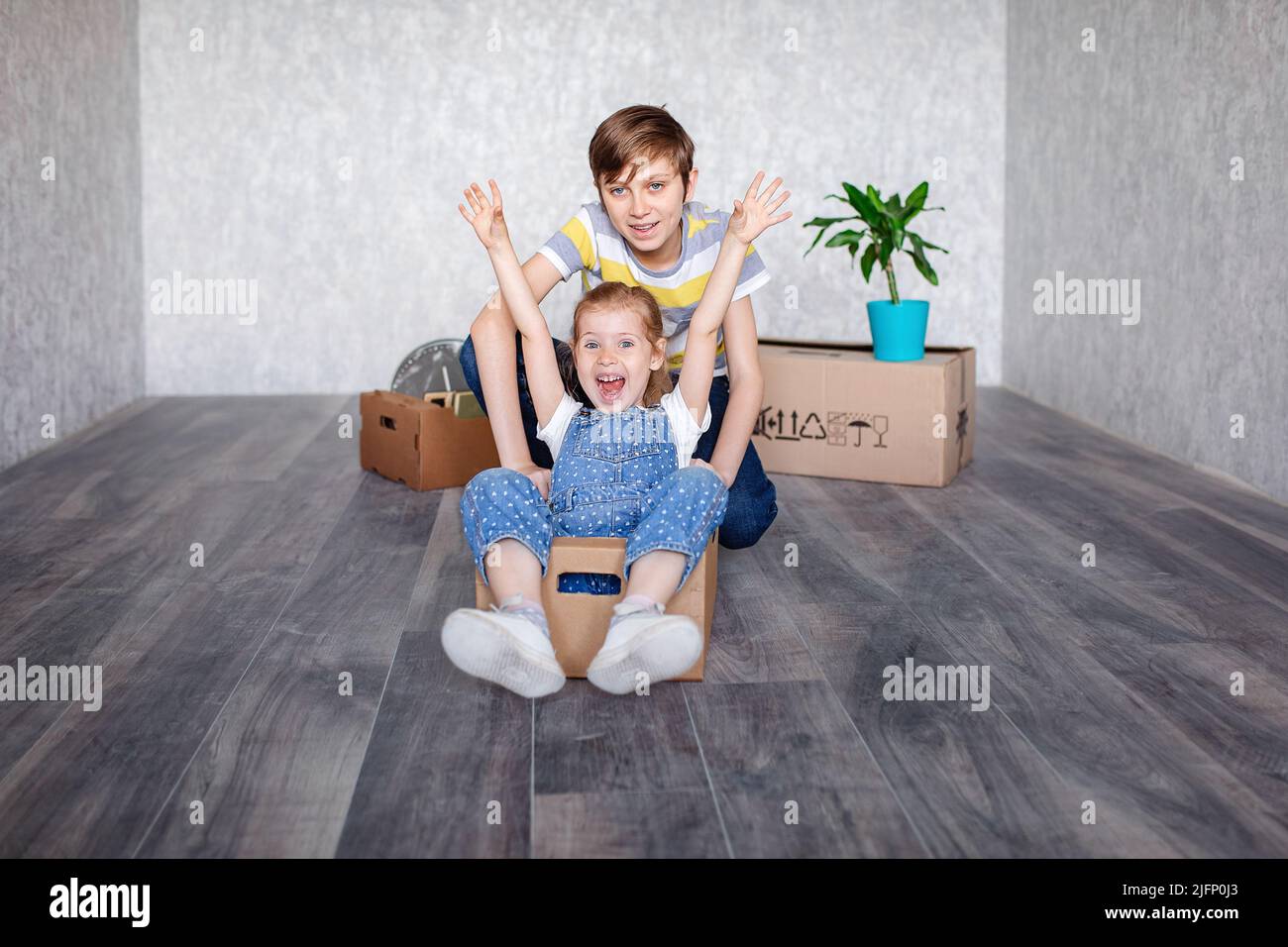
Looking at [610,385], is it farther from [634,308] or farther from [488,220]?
[488,220]

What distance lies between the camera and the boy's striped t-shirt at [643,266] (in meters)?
2.31

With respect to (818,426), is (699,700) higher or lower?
lower

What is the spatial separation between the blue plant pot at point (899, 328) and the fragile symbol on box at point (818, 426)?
174 millimetres

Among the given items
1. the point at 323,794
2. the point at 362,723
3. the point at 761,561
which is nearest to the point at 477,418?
the point at 761,561

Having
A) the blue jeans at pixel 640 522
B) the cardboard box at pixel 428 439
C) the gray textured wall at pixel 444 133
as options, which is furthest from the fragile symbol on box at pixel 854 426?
the gray textured wall at pixel 444 133

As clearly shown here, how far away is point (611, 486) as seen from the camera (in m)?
2.01

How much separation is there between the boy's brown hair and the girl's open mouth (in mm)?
361

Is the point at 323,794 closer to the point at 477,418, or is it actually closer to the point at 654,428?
the point at 654,428

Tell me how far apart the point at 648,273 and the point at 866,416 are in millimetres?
1100

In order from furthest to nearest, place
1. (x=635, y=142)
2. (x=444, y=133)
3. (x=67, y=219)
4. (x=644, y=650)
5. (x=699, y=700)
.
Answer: (x=444, y=133)
(x=67, y=219)
(x=635, y=142)
(x=699, y=700)
(x=644, y=650)

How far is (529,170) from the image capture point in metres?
4.74

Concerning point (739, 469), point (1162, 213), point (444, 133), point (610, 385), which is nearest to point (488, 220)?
point (610, 385)

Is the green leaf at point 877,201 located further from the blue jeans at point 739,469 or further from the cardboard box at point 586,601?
the cardboard box at point 586,601

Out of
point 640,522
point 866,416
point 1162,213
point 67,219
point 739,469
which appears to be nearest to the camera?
point 640,522
